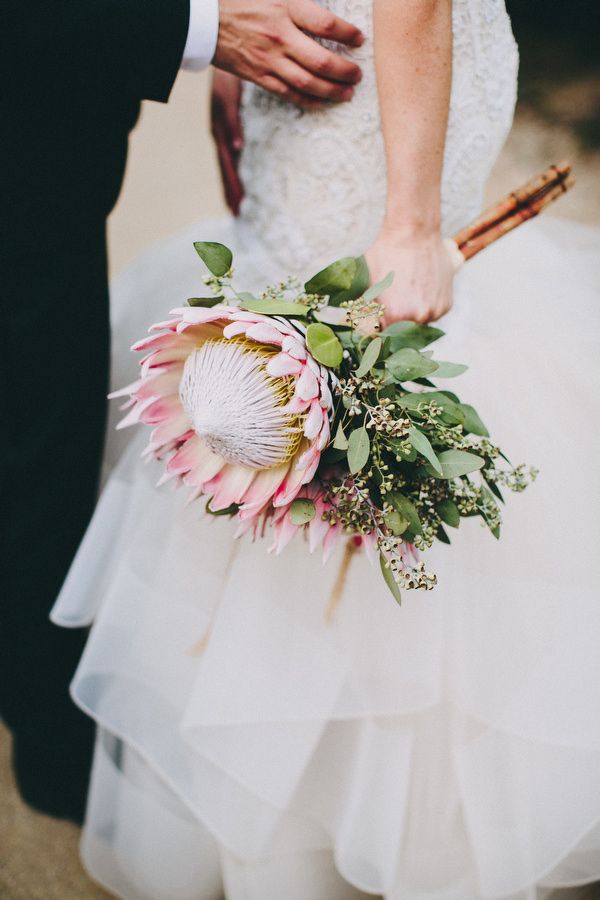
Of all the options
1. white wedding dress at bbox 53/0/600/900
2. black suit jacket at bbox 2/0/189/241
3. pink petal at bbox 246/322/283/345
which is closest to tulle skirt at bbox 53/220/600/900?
white wedding dress at bbox 53/0/600/900

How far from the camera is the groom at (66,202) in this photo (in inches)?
26.8

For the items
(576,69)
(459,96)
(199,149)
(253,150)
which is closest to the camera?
(459,96)

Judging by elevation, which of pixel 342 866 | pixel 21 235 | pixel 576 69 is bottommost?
pixel 342 866

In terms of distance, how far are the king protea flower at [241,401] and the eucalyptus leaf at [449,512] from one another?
0.40 feet

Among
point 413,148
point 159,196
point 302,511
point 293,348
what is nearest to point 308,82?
point 413,148

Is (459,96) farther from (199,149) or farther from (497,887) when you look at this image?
(199,149)

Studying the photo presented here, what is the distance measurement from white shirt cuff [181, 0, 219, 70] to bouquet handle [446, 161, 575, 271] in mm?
315

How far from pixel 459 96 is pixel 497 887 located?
830 mm

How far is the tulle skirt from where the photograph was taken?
2.35 feet

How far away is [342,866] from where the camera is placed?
765 millimetres

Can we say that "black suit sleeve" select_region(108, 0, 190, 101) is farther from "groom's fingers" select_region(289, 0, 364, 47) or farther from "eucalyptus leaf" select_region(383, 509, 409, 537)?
"eucalyptus leaf" select_region(383, 509, 409, 537)

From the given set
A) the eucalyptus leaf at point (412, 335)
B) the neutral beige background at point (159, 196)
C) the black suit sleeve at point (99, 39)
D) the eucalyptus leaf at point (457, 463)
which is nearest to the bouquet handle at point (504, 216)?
the eucalyptus leaf at point (412, 335)

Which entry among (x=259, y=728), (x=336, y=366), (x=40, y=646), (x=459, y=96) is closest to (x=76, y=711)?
(x=40, y=646)

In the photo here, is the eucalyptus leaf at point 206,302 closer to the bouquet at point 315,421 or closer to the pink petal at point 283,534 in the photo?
the bouquet at point 315,421
